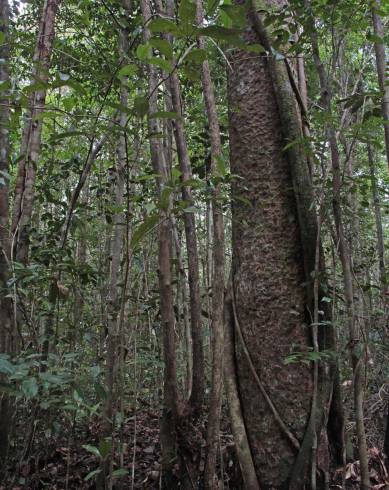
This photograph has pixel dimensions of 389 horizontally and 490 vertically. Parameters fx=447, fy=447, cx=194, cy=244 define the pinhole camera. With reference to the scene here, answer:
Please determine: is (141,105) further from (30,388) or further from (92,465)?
(92,465)

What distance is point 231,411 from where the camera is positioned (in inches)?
89.4

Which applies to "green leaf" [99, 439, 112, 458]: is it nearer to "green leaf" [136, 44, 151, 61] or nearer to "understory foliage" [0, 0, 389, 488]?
"understory foliage" [0, 0, 389, 488]

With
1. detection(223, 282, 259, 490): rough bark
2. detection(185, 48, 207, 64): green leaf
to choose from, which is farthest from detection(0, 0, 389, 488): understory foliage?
detection(223, 282, 259, 490): rough bark

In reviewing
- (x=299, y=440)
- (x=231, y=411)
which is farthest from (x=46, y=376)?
(x=299, y=440)

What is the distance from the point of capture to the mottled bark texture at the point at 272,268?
6.98 ft

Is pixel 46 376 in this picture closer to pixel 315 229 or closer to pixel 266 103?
pixel 315 229

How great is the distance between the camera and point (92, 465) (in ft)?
10.4

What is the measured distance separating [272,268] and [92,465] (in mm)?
2010

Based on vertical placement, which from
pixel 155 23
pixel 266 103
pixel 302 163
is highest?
pixel 266 103

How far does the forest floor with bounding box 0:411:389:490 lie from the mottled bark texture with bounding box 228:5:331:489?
26 centimetres

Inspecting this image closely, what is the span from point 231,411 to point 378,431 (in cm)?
157

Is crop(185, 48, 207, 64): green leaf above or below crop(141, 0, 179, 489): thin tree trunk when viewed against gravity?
above

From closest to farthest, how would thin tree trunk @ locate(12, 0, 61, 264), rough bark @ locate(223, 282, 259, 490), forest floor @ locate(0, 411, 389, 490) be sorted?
rough bark @ locate(223, 282, 259, 490)
forest floor @ locate(0, 411, 389, 490)
thin tree trunk @ locate(12, 0, 61, 264)

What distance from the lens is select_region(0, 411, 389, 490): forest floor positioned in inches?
92.9
